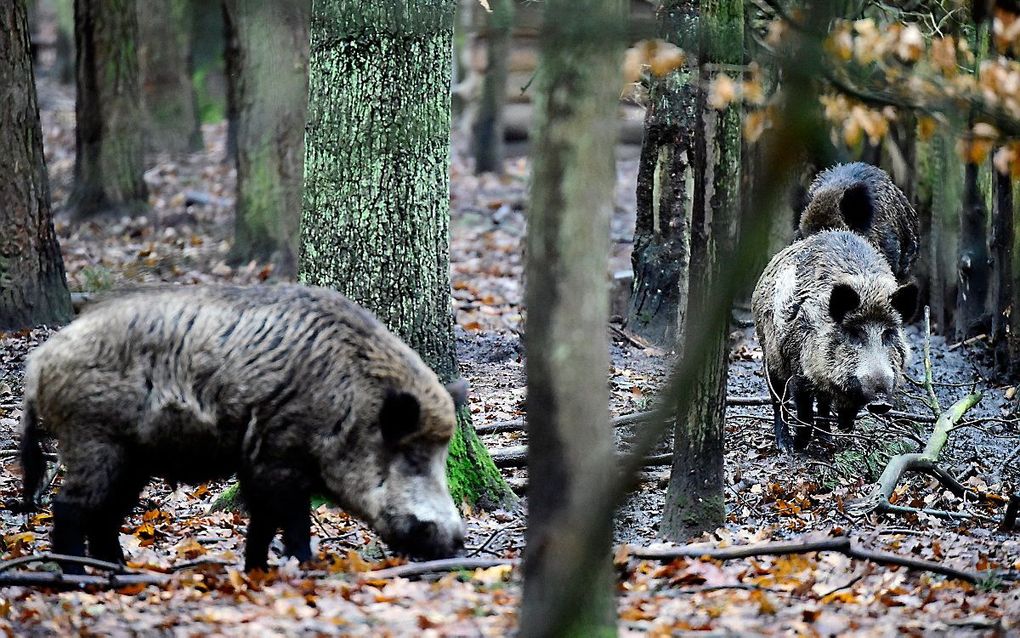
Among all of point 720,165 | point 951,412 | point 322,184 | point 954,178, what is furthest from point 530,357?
point 954,178

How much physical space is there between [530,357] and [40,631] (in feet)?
8.63

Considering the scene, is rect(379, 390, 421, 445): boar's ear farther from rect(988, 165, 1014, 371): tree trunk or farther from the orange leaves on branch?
rect(988, 165, 1014, 371): tree trunk

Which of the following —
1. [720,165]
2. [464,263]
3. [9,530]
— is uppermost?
[720,165]

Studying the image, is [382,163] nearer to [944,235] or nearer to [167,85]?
[944,235]

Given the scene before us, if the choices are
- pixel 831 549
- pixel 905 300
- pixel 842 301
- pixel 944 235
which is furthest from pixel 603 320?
pixel 944 235

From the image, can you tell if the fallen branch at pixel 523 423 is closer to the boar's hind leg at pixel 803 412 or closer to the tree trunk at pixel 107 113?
the boar's hind leg at pixel 803 412

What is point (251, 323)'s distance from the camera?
6.46m

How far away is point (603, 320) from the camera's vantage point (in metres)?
4.43

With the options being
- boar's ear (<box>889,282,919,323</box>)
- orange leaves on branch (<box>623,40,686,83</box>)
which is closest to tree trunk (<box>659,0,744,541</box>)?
orange leaves on branch (<box>623,40,686,83</box>)

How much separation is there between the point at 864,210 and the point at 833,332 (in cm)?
234

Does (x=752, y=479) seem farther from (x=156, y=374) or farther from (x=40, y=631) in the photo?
(x=40, y=631)

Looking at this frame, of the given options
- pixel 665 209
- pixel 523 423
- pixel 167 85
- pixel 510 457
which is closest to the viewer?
pixel 510 457

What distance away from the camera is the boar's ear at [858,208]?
37.7 feet

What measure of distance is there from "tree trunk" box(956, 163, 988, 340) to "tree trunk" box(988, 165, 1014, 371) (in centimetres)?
102
